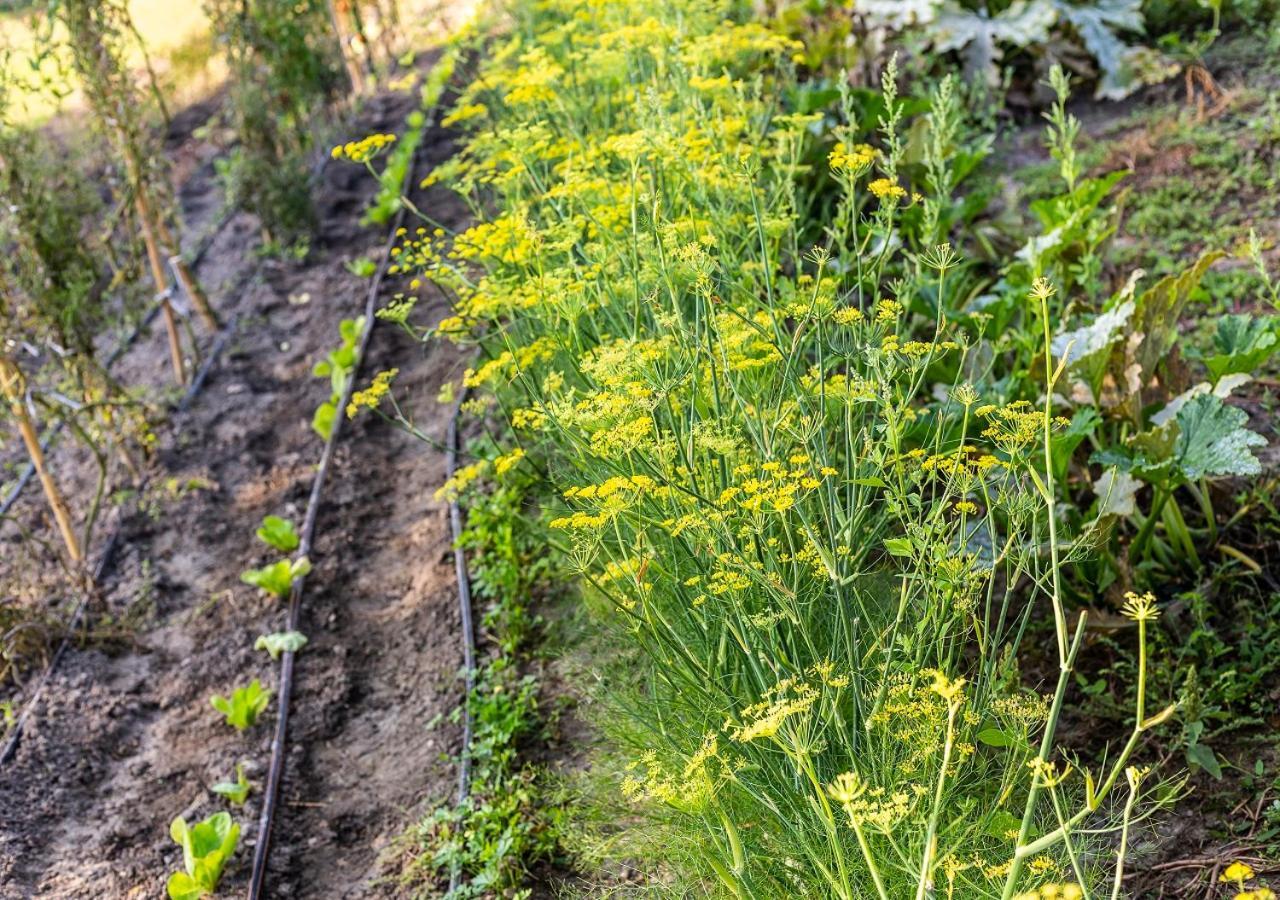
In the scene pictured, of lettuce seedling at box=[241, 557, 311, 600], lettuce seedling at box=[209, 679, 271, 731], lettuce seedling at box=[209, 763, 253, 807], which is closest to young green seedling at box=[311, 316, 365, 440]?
lettuce seedling at box=[241, 557, 311, 600]

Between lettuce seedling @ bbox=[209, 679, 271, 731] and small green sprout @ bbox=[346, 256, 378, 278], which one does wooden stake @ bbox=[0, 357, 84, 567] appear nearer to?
lettuce seedling @ bbox=[209, 679, 271, 731]

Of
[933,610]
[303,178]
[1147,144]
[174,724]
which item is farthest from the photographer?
[303,178]

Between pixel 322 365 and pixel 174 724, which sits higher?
pixel 322 365

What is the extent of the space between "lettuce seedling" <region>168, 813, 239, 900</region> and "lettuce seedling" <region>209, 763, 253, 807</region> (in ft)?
0.51

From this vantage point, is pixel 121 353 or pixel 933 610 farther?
pixel 121 353

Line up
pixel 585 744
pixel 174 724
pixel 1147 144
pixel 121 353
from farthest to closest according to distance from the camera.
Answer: pixel 121 353 < pixel 1147 144 < pixel 174 724 < pixel 585 744

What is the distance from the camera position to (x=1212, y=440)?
286cm

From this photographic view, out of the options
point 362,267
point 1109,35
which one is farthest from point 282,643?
point 1109,35

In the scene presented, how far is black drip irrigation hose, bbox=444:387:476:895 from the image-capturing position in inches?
138

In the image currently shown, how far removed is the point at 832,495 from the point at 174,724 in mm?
2886

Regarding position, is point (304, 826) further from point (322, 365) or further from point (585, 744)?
point (322, 365)

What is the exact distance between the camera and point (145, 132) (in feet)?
19.1

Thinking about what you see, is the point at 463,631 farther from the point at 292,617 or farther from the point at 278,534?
the point at 278,534

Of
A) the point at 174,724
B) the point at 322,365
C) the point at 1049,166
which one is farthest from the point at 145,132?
the point at 1049,166
